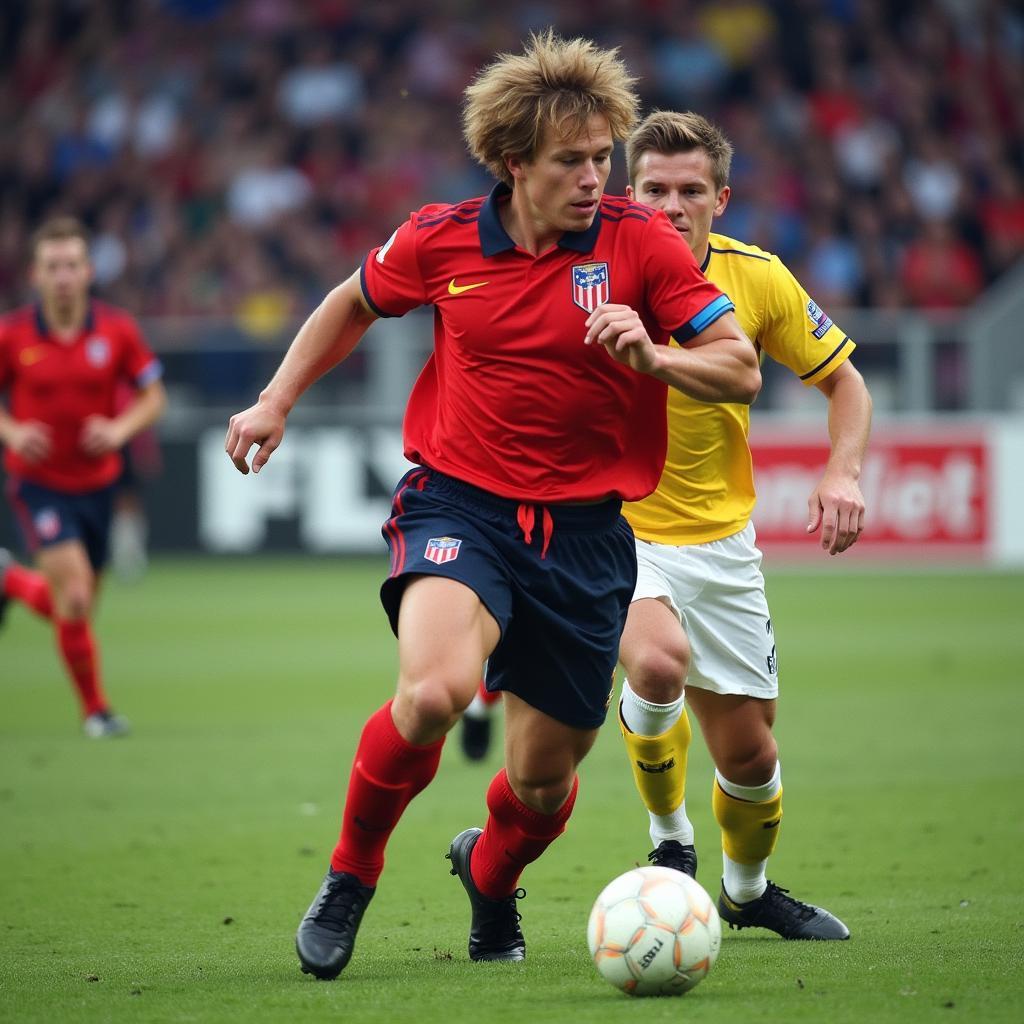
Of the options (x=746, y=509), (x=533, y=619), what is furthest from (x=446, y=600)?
(x=746, y=509)

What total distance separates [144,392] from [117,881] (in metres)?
4.54

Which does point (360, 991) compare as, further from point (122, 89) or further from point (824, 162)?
point (122, 89)

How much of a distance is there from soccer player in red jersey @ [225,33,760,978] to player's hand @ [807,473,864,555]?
506mm

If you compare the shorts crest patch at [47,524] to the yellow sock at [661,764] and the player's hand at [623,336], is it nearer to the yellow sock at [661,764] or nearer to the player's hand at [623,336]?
the yellow sock at [661,764]

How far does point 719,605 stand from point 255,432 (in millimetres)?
1608

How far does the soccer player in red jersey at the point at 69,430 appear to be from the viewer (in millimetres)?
9406

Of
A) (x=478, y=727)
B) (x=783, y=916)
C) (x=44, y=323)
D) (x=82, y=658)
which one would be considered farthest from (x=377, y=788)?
(x=44, y=323)

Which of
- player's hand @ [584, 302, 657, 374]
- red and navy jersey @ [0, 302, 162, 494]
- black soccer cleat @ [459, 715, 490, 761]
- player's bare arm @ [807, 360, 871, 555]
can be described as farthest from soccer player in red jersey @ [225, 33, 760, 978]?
red and navy jersey @ [0, 302, 162, 494]

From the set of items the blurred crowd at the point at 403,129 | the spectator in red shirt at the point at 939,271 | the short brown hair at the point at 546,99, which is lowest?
the short brown hair at the point at 546,99

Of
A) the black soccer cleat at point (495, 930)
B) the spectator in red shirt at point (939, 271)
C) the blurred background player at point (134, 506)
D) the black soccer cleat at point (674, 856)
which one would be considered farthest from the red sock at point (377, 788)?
the spectator in red shirt at point (939, 271)

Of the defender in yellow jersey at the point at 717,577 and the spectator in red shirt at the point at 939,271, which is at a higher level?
the spectator in red shirt at the point at 939,271

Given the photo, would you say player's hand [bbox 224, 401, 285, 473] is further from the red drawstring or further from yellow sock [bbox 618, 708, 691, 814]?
yellow sock [bbox 618, 708, 691, 814]

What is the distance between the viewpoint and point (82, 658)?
9336mm

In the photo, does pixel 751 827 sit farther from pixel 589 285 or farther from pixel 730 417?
pixel 589 285
